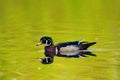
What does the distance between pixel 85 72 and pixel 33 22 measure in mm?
9827

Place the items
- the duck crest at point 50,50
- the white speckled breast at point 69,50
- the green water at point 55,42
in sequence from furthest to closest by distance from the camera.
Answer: the white speckled breast at point 69,50 → the duck crest at point 50,50 → the green water at point 55,42

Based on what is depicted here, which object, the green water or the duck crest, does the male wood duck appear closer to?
the duck crest

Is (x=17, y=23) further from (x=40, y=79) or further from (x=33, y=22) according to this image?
(x=40, y=79)

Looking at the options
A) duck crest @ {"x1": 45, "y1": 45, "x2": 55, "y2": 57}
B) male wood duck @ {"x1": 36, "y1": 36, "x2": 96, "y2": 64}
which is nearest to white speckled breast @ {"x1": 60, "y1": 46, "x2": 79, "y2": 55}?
male wood duck @ {"x1": 36, "y1": 36, "x2": 96, "y2": 64}

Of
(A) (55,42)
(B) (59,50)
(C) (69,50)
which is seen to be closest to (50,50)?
(B) (59,50)

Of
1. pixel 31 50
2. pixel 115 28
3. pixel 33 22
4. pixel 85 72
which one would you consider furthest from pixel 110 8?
pixel 85 72

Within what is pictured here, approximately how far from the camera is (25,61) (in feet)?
36.1

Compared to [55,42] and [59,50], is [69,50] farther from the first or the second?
[55,42]

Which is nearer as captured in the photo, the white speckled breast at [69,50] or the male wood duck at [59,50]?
the male wood duck at [59,50]

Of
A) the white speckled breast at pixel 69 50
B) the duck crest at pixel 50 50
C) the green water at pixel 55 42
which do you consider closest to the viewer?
the green water at pixel 55 42

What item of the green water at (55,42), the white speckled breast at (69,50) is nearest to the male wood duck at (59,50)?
the white speckled breast at (69,50)

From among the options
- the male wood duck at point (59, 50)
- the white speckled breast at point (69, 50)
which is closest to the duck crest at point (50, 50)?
the male wood duck at point (59, 50)

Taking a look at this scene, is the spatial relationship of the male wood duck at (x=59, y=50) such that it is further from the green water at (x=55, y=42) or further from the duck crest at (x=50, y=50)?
the green water at (x=55, y=42)

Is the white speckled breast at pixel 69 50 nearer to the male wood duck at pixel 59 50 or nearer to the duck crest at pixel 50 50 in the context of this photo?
the male wood duck at pixel 59 50
